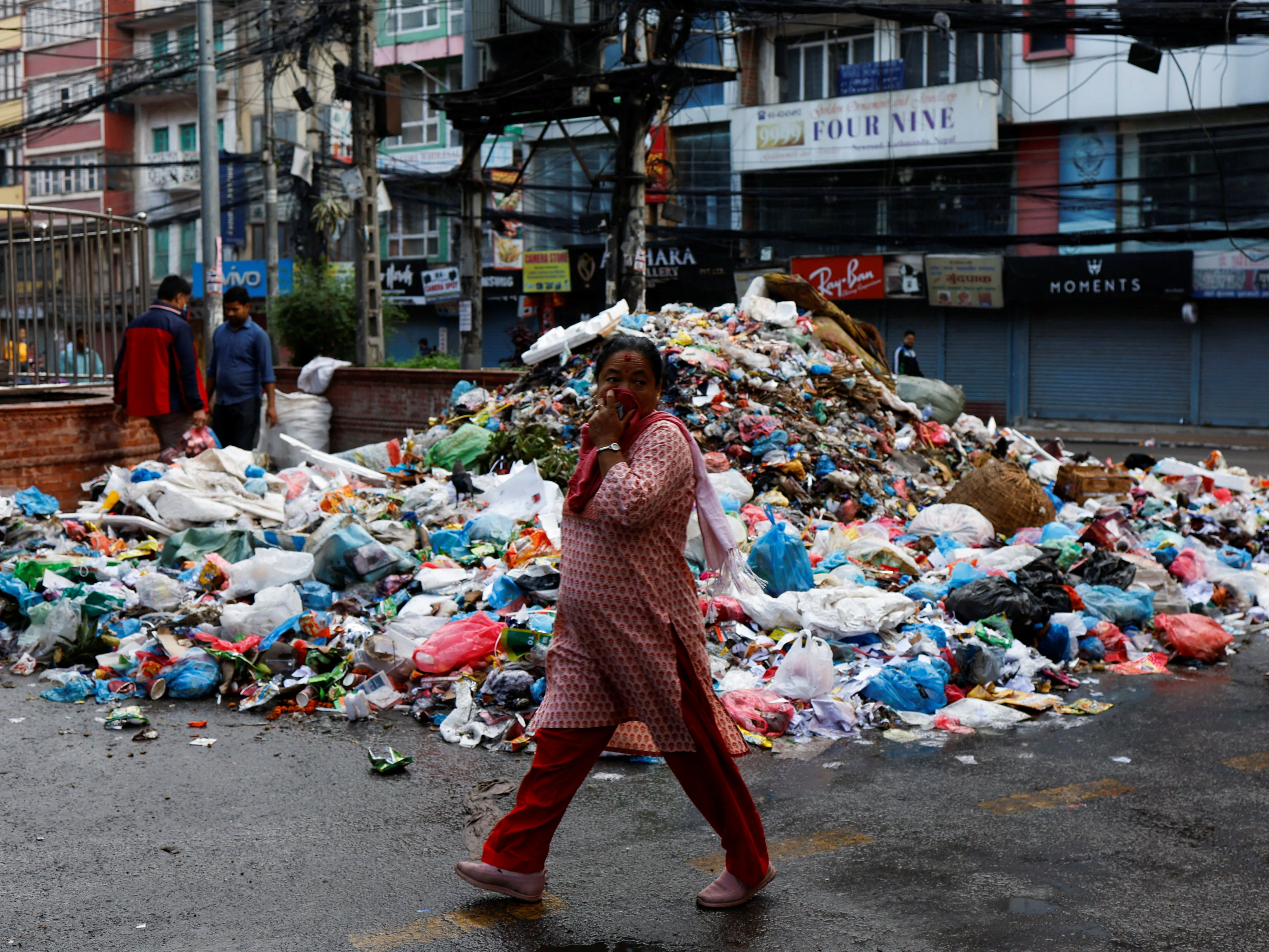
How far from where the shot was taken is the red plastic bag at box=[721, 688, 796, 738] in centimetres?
519

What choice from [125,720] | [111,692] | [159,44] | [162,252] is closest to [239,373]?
[111,692]

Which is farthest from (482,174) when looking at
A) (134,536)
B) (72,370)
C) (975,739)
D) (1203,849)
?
(1203,849)

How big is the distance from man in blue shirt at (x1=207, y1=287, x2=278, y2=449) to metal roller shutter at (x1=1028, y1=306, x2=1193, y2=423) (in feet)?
63.0

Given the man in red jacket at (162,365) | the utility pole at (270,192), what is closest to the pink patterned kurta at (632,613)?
the man in red jacket at (162,365)

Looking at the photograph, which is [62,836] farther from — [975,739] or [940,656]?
[940,656]

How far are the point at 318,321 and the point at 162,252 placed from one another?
26340 millimetres

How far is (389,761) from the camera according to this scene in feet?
15.3

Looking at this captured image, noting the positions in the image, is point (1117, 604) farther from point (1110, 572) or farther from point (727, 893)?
point (727, 893)

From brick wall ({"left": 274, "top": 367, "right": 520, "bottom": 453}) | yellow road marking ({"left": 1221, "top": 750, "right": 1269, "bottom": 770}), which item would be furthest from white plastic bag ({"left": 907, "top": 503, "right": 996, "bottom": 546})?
brick wall ({"left": 274, "top": 367, "right": 520, "bottom": 453})

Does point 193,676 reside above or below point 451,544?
below

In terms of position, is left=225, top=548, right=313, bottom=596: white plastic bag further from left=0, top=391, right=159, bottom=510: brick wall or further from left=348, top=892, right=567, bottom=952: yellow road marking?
left=348, top=892, right=567, bottom=952: yellow road marking

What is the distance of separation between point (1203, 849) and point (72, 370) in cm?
944

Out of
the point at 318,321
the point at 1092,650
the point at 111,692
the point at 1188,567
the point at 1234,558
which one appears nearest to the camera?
the point at 111,692

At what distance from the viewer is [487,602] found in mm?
6441
